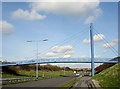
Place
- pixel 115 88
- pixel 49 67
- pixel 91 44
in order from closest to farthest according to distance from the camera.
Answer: pixel 115 88 < pixel 91 44 < pixel 49 67

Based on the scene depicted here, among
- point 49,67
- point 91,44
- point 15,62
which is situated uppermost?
point 91,44

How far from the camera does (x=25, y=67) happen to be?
9144cm

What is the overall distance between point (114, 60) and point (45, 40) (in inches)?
1194

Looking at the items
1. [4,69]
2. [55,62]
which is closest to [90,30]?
[55,62]

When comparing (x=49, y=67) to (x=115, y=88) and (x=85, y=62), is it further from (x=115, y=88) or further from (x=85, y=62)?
(x=115, y=88)

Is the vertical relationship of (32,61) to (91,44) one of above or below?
below

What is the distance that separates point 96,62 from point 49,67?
60784 mm

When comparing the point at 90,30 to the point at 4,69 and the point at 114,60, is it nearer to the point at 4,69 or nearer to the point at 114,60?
the point at 114,60

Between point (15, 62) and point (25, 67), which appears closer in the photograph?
point (15, 62)

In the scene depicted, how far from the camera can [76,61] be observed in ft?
195

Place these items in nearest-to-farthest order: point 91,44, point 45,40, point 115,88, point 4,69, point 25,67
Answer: point 115,88
point 45,40
point 91,44
point 4,69
point 25,67

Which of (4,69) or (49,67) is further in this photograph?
(49,67)

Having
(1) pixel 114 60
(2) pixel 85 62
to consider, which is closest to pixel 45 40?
(2) pixel 85 62

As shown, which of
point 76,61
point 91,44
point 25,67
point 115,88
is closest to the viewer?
point 115,88
